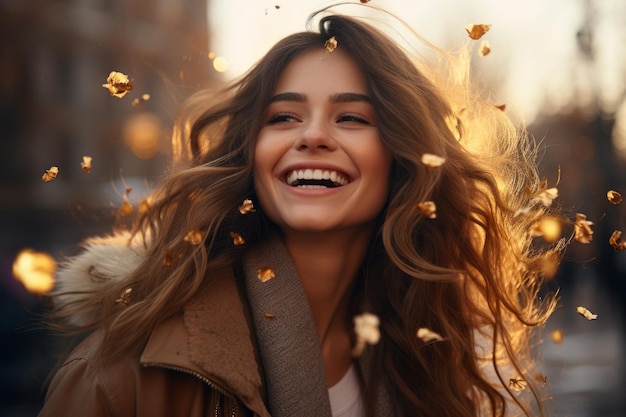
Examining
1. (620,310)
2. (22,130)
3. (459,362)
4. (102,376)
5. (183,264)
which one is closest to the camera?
(102,376)

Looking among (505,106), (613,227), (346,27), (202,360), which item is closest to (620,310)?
(613,227)

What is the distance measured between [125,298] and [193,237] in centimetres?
38

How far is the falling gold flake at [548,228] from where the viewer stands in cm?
401

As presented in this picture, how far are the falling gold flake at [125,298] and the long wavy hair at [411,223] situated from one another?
3.9 inches

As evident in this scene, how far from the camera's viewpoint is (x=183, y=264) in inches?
131

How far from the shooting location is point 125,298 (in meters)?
3.31

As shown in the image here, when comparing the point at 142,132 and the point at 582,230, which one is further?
the point at 142,132

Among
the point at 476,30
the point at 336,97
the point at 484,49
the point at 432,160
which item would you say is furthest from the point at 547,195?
the point at 336,97

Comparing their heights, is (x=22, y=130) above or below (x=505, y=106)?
below

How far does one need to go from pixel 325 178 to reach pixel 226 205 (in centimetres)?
47

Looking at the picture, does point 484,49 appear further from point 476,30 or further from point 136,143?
point 136,143

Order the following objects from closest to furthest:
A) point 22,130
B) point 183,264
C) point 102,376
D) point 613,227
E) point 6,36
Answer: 1. point 102,376
2. point 183,264
3. point 613,227
4. point 6,36
5. point 22,130

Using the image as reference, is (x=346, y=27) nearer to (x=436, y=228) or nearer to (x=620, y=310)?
(x=436, y=228)

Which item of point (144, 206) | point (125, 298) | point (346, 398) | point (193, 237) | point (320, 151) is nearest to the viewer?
point (125, 298)
